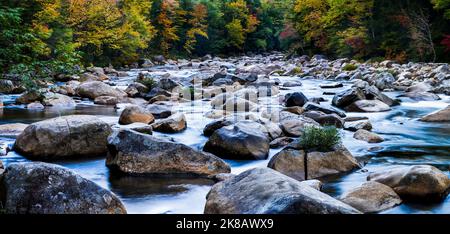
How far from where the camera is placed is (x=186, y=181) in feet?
21.3

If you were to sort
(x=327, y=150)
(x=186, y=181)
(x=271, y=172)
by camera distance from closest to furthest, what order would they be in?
1. (x=271, y=172)
2. (x=186, y=181)
3. (x=327, y=150)

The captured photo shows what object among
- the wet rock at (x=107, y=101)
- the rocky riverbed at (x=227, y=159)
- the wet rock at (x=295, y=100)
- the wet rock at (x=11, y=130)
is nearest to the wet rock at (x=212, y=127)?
the rocky riverbed at (x=227, y=159)

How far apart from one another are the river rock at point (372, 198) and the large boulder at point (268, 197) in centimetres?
99

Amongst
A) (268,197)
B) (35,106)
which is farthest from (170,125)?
(268,197)

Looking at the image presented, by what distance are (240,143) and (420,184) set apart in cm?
308

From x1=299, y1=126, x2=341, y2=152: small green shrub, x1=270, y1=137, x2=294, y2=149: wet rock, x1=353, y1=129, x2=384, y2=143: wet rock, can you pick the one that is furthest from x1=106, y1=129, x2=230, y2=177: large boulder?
x1=353, y1=129, x2=384, y2=143: wet rock

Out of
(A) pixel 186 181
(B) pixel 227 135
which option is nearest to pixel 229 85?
(B) pixel 227 135

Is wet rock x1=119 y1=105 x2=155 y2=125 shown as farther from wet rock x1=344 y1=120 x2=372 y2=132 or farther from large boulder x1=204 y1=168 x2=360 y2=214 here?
large boulder x1=204 y1=168 x2=360 y2=214

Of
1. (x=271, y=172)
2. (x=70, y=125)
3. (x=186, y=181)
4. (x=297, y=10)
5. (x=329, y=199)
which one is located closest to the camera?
(x=329, y=199)

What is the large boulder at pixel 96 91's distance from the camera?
15.9 metres

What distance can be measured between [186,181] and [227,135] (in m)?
1.70

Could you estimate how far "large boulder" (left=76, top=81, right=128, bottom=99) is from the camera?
15.9m

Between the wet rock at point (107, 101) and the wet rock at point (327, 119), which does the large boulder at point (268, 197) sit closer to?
the wet rock at point (327, 119)

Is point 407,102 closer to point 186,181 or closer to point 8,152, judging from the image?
point 186,181
